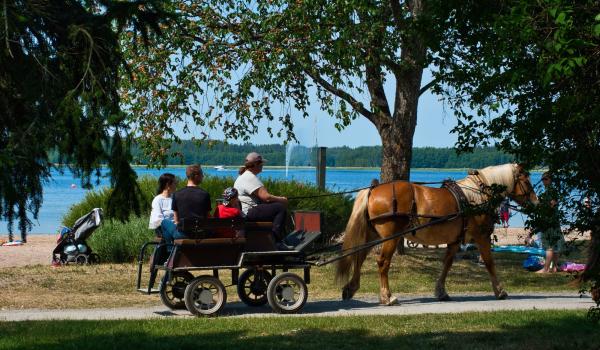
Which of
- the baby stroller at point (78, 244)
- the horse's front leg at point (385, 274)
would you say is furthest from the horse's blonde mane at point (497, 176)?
the baby stroller at point (78, 244)

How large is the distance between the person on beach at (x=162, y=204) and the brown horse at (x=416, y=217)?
2.53 metres

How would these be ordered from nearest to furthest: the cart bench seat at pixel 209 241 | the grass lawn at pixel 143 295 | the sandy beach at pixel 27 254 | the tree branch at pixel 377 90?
1. the cart bench seat at pixel 209 241
2. the grass lawn at pixel 143 295
3. the tree branch at pixel 377 90
4. the sandy beach at pixel 27 254

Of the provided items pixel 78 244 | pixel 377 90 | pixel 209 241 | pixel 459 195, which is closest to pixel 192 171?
pixel 209 241

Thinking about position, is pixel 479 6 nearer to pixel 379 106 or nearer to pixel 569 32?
pixel 569 32

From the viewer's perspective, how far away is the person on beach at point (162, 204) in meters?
13.9

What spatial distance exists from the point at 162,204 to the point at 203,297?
2.12m

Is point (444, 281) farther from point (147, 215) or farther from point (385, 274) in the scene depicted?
point (147, 215)

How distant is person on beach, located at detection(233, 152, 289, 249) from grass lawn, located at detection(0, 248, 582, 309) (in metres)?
2.18

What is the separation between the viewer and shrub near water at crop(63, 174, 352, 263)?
66.3ft

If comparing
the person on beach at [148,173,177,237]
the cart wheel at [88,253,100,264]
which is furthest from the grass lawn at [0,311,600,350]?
the cart wheel at [88,253,100,264]

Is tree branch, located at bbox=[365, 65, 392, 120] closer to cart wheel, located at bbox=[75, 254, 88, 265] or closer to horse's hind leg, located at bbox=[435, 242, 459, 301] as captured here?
horse's hind leg, located at bbox=[435, 242, 459, 301]

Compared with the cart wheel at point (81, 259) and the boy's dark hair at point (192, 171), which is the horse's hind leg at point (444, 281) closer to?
the boy's dark hair at point (192, 171)


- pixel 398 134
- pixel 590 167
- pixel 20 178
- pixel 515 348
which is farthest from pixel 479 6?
pixel 398 134

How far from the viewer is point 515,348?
9430mm
